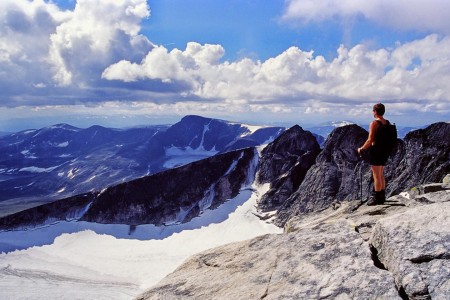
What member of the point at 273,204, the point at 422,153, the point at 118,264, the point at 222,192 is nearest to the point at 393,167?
the point at 422,153

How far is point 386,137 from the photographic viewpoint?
1995cm

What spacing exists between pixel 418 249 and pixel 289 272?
3.81 meters

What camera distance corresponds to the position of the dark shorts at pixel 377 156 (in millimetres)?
20359

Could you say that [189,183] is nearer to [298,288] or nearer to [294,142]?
[294,142]

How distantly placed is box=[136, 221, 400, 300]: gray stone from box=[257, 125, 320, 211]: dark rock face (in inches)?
4864

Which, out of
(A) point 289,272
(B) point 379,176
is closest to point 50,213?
(B) point 379,176

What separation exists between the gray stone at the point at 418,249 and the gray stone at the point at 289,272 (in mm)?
451

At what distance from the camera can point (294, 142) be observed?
158750 mm

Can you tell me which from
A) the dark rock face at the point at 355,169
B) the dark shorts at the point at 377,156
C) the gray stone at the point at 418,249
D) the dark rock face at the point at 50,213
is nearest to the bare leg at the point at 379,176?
the dark shorts at the point at 377,156

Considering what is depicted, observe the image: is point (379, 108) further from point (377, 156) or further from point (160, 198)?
point (160, 198)

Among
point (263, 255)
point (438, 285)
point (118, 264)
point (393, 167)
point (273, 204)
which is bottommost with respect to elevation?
point (118, 264)

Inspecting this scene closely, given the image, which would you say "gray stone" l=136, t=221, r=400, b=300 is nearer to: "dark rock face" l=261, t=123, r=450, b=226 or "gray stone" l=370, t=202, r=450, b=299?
"gray stone" l=370, t=202, r=450, b=299

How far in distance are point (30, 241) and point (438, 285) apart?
149 metres

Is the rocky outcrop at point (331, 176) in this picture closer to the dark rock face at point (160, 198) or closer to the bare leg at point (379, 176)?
the dark rock face at point (160, 198)
